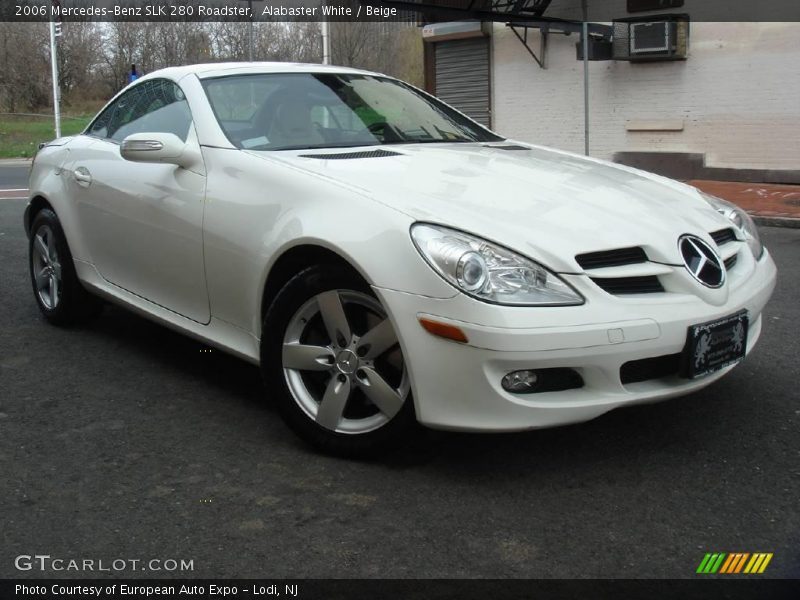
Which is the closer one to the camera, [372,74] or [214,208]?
[214,208]

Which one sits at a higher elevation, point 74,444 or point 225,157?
point 225,157

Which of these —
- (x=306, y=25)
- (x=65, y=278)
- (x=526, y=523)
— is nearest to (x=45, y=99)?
(x=306, y=25)

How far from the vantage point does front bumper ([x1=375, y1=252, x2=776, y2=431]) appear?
302 cm

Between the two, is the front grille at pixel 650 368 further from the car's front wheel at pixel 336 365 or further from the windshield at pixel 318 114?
the windshield at pixel 318 114

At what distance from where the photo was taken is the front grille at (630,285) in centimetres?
319

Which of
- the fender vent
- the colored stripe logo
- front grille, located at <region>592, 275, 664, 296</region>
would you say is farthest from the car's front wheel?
the colored stripe logo

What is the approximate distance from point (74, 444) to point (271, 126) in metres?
1.61

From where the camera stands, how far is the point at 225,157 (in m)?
4.01

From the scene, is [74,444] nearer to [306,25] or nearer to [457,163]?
[457,163]
